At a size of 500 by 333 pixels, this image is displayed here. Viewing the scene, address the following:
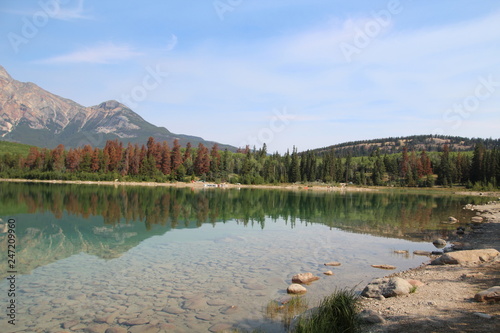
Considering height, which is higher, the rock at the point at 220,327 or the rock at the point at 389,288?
the rock at the point at 389,288

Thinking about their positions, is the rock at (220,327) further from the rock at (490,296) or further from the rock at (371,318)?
the rock at (490,296)

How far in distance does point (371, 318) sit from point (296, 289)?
4.36 metres

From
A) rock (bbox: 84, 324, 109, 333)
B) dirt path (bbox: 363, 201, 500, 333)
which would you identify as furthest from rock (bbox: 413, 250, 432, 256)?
rock (bbox: 84, 324, 109, 333)

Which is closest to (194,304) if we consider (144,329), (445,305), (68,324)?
(144,329)

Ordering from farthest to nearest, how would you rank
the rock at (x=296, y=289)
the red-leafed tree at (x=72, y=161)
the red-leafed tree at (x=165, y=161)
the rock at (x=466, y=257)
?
the red-leafed tree at (x=165, y=161) < the red-leafed tree at (x=72, y=161) < the rock at (x=466, y=257) < the rock at (x=296, y=289)

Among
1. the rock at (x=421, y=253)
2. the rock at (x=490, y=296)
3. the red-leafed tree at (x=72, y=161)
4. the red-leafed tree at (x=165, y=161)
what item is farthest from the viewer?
the red-leafed tree at (x=165, y=161)

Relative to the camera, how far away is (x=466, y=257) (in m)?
15.5

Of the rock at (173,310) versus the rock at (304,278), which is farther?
the rock at (304,278)

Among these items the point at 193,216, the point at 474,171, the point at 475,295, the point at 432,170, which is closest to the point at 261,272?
the point at 475,295

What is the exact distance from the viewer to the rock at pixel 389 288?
11.0 m

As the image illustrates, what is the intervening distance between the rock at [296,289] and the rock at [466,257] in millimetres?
7458

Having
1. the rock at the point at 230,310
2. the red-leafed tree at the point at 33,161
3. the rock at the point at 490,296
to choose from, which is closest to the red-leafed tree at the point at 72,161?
the red-leafed tree at the point at 33,161

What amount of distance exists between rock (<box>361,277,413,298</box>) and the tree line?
104 m

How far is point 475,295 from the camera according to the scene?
31.2 ft
